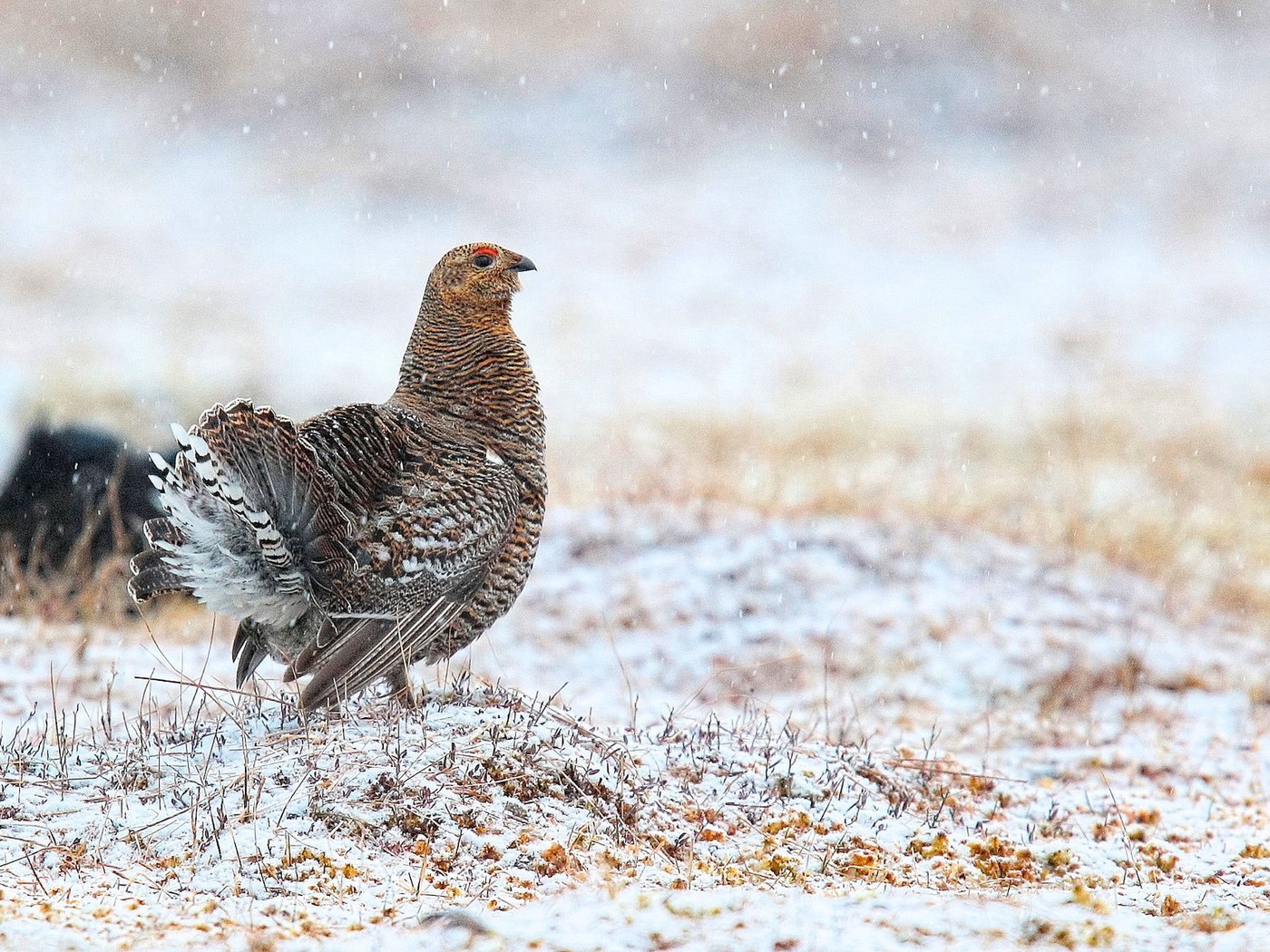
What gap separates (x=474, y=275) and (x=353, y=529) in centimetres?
160

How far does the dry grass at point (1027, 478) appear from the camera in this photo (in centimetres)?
1129

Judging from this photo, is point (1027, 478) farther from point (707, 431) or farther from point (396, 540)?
point (396, 540)

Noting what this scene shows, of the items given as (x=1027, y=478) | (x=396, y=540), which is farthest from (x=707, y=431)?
(x=396, y=540)

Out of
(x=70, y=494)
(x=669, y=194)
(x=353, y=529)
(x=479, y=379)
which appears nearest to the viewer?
(x=353, y=529)

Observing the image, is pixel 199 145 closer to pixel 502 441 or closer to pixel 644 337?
pixel 644 337

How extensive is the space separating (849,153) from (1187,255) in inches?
305

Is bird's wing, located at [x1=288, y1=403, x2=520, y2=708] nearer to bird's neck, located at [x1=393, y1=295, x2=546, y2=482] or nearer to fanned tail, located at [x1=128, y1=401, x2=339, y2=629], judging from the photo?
fanned tail, located at [x1=128, y1=401, x2=339, y2=629]

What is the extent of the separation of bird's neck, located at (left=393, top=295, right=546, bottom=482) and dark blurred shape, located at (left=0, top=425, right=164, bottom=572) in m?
3.82

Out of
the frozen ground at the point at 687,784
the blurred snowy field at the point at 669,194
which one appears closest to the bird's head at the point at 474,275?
the frozen ground at the point at 687,784

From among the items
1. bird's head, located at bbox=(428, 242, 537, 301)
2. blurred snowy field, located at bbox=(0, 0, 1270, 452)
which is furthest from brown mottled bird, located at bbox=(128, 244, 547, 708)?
blurred snowy field, located at bbox=(0, 0, 1270, 452)

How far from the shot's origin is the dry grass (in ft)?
37.0

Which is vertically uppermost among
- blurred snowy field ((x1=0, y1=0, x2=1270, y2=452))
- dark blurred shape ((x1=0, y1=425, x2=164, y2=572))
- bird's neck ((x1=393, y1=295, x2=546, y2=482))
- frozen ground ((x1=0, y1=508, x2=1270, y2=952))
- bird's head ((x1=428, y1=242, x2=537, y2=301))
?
blurred snowy field ((x1=0, y1=0, x2=1270, y2=452))

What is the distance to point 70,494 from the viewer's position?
9242mm

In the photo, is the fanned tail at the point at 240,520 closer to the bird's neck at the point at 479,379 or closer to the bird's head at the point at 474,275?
the bird's neck at the point at 479,379
